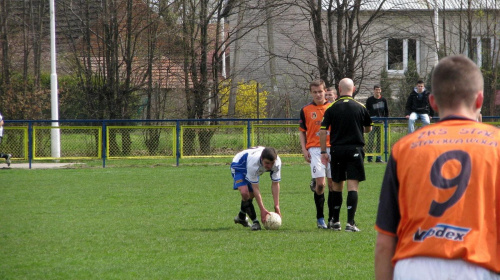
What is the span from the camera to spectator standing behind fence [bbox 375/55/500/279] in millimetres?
2621

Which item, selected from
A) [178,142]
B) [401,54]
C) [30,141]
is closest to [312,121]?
[178,142]

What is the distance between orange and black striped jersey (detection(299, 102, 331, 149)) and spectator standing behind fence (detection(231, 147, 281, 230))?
846 millimetres

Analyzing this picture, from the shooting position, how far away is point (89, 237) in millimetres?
8703

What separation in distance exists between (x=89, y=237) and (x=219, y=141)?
1361 cm

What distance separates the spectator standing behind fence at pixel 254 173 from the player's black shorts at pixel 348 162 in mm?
716

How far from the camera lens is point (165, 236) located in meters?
8.75

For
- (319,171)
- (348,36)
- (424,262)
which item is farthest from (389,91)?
(424,262)

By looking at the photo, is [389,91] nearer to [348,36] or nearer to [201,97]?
[348,36]

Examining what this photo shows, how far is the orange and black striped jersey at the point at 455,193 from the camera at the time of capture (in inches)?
103

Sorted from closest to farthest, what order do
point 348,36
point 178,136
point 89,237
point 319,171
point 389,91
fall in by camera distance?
point 89,237, point 319,171, point 178,136, point 348,36, point 389,91

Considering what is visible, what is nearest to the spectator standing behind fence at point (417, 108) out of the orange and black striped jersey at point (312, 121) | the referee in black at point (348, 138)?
the orange and black striped jersey at point (312, 121)

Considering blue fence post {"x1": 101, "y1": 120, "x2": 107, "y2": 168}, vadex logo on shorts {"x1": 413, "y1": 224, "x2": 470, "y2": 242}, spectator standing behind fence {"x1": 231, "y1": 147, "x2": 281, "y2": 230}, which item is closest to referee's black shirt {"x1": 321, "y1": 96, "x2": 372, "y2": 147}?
spectator standing behind fence {"x1": 231, "y1": 147, "x2": 281, "y2": 230}

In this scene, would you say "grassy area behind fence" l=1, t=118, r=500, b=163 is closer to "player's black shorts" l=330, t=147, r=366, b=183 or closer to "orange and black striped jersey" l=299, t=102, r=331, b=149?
"orange and black striped jersey" l=299, t=102, r=331, b=149

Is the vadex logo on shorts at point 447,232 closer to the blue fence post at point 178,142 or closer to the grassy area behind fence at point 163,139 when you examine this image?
the grassy area behind fence at point 163,139
